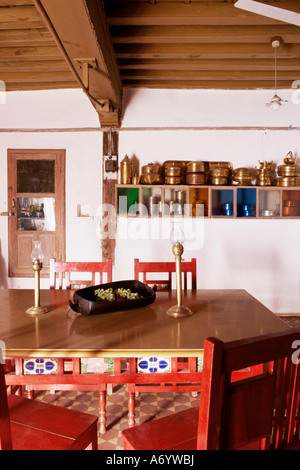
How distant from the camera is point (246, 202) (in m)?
4.48

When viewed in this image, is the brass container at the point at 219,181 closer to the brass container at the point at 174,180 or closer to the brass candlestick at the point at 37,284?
the brass container at the point at 174,180

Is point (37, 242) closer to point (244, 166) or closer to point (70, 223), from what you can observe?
point (70, 223)

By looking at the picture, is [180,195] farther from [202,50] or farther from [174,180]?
[202,50]

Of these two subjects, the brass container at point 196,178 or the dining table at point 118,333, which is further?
the brass container at point 196,178

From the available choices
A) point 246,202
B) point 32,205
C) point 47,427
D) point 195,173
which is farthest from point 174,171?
point 47,427

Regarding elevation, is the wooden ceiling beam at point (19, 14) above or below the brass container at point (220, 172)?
above

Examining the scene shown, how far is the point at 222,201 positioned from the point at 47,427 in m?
3.68

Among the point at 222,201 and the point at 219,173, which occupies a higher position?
the point at 219,173

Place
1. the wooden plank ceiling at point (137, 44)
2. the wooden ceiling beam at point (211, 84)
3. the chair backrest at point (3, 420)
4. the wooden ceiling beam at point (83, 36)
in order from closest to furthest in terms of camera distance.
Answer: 1. the chair backrest at point (3, 420)
2. the wooden ceiling beam at point (83, 36)
3. the wooden plank ceiling at point (137, 44)
4. the wooden ceiling beam at point (211, 84)

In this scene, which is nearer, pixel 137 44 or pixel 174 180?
pixel 137 44

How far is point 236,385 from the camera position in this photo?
878mm

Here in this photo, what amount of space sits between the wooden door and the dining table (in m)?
2.57

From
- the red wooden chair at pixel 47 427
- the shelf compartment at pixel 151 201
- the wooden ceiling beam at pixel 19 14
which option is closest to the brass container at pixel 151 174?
the shelf compartment at pixel 151 201

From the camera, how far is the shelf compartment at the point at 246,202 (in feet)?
14.6
